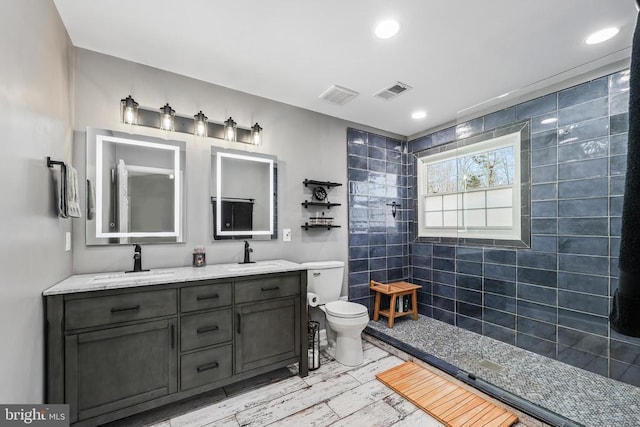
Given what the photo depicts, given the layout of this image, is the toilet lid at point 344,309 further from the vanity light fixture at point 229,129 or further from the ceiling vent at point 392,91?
the ceiling vent at point 392,91

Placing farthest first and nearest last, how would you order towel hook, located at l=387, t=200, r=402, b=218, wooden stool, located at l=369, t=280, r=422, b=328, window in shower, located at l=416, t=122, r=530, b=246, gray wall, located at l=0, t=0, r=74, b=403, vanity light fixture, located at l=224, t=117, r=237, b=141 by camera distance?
1. towel hook, located at l=387, t=200, r=402, b=218
2. wooden stool, located at l=369, t=280, r=422, b=328
3. window in shower, located at l=416, t=122, r=530, b=246
4. vanity light fixture, located at l=224, t=117, r=237, b=141
5. gray wall, located at l=0, t=0, r=74, b=403

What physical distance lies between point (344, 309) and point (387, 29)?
2223mm

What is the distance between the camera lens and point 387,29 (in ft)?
5.95

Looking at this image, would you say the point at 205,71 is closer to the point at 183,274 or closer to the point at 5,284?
the point at 183,274

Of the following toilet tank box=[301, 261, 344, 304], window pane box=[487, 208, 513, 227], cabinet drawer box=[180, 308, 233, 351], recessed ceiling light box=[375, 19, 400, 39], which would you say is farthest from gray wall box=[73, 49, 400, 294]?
window pane box=[487, 208, 513, 227]

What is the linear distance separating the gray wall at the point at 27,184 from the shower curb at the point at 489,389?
2.49m

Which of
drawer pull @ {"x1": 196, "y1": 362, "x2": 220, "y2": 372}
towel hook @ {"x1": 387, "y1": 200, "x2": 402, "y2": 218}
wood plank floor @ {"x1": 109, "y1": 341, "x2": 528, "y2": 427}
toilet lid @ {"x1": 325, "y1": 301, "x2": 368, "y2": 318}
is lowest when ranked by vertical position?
wood plank floor @ {"x1": 109, "y1": 341, "x2": 528, "y2": 427}

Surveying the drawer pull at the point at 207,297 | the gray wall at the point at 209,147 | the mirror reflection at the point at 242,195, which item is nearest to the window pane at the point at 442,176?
the gray wall at the point at 209,147

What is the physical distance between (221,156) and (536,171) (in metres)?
2.85

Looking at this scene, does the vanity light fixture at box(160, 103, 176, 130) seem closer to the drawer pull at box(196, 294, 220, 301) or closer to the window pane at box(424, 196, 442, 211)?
the drawer pull at box(196, 294, 220, 301)

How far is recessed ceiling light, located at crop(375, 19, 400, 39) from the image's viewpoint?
176 centimetres

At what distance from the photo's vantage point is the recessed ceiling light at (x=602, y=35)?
1813 mm

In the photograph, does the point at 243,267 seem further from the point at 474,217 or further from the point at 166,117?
the point at 474,217

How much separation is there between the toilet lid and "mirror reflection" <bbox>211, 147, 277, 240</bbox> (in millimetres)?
860
